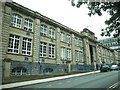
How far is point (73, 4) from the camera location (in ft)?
22.8

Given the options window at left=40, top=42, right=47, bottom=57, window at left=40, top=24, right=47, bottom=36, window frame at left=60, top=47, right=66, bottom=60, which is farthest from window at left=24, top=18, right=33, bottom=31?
window frame at left=60, top=47, right=66, bottom=60

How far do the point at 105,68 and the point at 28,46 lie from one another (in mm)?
19343

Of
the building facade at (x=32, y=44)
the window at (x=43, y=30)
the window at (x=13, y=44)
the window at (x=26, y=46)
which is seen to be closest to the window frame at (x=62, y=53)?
Answer: the building facade at (x=32, y=44)

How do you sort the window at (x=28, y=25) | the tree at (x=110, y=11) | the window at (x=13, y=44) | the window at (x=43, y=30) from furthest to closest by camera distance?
the window at (x=43, y=30), the window at (x=28, y=25), the window at (x=13, y=44), the tree at (x=110, y=11)

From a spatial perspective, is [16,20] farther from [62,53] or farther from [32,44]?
[62,53]

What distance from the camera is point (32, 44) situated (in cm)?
1964

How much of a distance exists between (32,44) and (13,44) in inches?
140

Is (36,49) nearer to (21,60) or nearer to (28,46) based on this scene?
(28,46)

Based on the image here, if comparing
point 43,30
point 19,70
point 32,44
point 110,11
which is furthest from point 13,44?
point 110,11

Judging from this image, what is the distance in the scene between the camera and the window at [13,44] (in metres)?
16.6

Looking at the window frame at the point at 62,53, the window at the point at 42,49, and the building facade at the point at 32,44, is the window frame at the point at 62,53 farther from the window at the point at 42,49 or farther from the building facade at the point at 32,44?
the window at the point at 42,49

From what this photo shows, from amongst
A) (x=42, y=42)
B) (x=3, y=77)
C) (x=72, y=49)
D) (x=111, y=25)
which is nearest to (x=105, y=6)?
(x=111, y=25)

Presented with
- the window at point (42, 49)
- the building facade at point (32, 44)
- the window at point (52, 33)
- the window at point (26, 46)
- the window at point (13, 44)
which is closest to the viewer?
Result: the building facade at point (32, 44)

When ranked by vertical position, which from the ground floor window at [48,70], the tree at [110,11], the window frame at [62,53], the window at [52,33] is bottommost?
the ground floor window at [48,70]
